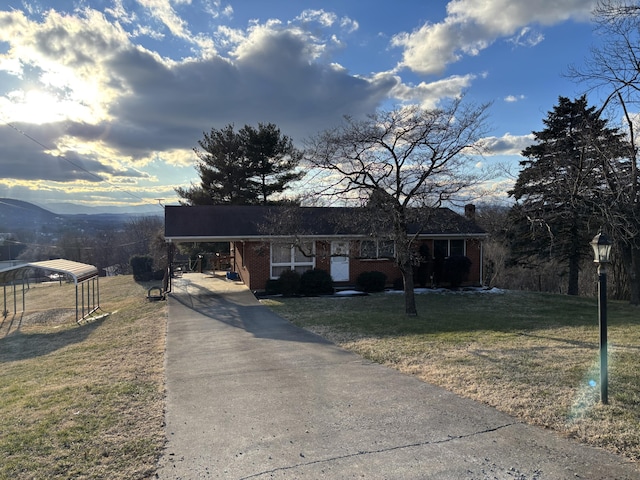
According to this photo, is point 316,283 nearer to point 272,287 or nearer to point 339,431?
point 272,287

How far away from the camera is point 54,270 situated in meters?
14.8

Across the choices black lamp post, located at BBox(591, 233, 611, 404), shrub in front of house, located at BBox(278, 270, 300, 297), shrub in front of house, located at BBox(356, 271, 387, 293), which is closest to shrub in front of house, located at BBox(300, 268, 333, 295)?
shrub in front of house, located at BBox(278, 270, 300, 297)

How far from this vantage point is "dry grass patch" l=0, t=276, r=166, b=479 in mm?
3615

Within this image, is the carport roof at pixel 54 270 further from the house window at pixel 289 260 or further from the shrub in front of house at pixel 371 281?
the shrub in front of house at pixel 371 281

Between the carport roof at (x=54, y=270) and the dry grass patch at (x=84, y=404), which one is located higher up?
the carport roof at (x=54, y=270)

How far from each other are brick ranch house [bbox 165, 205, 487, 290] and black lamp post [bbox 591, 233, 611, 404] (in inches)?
416

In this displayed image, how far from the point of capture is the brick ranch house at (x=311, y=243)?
656 inches

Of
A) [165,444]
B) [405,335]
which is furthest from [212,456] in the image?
[405,335]

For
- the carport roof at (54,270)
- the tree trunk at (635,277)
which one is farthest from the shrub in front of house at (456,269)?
the carport roof at (54,270)

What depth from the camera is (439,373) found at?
5.99 m

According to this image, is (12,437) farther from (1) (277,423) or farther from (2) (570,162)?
(2) (570,162)

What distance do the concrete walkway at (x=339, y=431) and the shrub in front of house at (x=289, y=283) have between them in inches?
345

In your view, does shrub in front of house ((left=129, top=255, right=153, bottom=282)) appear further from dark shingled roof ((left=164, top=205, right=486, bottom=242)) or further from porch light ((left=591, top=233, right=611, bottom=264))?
porch light ((left=591, top=233, right=611, bottom=264))

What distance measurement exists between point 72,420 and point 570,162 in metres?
14.0
